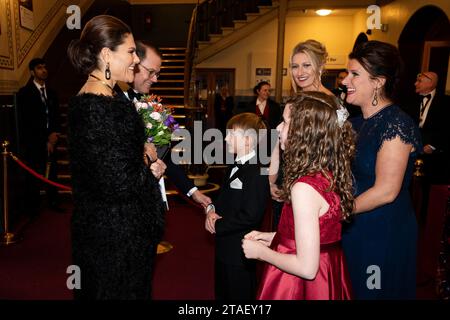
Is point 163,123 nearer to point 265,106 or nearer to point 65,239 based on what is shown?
point 65,239

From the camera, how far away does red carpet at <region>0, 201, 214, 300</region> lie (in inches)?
126

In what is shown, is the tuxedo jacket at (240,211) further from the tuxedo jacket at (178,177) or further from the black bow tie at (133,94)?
the black bow tie at (133,94)

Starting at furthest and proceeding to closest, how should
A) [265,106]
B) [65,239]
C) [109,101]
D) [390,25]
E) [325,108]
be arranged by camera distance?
[390,25] < [265,106] < [65,239] < [109,101] < [325,108]

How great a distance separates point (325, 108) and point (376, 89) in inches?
26.8

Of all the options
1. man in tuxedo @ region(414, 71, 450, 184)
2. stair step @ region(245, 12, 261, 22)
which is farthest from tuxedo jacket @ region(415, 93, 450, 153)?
stair step @ region(245, 12, 261, 22)

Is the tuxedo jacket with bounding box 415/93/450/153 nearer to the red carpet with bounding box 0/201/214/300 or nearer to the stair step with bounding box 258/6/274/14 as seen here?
the red carpet with bounding box 0/201/214/300

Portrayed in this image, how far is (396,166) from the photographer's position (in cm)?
176

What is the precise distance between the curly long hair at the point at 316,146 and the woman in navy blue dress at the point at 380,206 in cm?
44

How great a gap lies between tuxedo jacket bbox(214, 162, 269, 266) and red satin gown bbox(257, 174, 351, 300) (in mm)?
581

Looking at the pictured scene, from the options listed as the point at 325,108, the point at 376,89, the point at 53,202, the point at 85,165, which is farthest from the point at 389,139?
the point at 53,202

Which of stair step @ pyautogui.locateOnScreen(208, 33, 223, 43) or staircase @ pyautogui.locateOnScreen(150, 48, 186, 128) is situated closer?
staircase @ pyautogui.locateOnScreen(150, 48, 186, 128)

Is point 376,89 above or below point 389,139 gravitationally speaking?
above

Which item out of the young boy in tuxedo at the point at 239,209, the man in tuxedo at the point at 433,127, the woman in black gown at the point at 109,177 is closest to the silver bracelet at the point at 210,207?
the young boy in tuxedo at the point at 239,209

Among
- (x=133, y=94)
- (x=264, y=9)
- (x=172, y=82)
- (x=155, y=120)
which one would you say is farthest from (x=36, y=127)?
(x=264, y=9)
